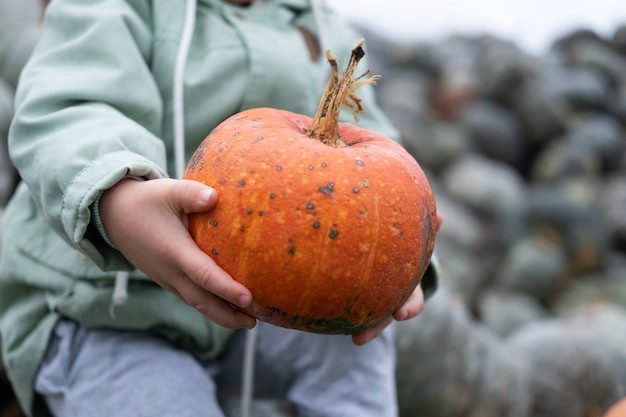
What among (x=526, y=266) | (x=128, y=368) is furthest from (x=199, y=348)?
(x=526, y=266)

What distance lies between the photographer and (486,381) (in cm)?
207

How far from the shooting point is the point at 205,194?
0.84 meters

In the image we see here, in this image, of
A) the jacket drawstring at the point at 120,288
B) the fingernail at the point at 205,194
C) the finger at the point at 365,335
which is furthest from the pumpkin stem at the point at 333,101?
the jacket drawstring at the point at 120,288

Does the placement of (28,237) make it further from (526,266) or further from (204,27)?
(526,266)

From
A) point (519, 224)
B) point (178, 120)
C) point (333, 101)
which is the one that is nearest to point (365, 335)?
point (333, 101)

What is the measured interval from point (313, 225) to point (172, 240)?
0.19 meters

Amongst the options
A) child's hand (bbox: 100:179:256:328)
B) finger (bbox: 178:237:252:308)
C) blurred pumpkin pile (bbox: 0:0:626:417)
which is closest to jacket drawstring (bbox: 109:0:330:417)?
child's hand (bbox: 100:179:256:328)

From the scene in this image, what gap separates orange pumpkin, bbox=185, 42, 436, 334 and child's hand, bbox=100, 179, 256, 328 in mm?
20

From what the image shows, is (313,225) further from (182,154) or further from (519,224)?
(519,224)

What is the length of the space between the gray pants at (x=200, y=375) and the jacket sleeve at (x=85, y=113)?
231mm

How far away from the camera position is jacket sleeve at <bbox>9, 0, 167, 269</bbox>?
3.06 feet

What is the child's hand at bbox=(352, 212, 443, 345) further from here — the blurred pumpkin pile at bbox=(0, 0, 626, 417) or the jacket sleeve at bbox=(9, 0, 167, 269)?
the blurred pumpkin pile at bbox=(0, 0, 626, 417)

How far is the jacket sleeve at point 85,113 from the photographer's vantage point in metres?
0.93

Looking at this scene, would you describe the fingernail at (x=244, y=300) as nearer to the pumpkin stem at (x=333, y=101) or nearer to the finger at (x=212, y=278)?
the finger at (x=212, y=278)
